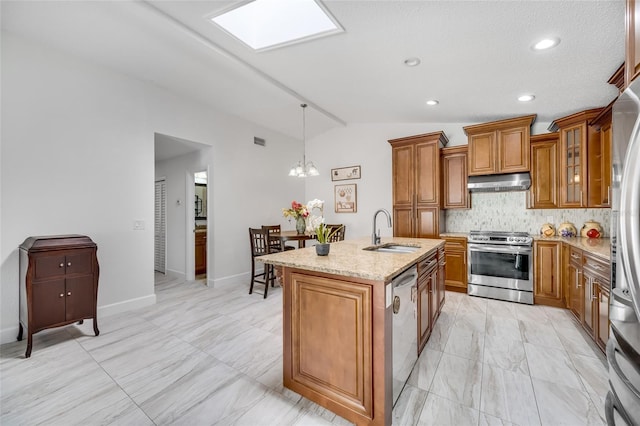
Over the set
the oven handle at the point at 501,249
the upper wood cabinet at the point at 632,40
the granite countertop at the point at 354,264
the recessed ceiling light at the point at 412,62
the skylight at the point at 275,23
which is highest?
the skylight at the point at 275,23

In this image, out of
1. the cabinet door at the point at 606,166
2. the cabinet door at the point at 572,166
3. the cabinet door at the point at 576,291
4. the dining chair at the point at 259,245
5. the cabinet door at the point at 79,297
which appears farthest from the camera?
the dining chair at the point at 259,245

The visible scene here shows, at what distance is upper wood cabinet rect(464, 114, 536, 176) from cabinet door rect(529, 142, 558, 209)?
17 cm

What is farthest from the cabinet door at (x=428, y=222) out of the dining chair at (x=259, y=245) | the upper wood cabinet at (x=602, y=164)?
the dining chair at (x=259, y=245)

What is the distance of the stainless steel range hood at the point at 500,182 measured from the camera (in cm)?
387

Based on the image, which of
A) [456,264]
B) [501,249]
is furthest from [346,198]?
[501,249]

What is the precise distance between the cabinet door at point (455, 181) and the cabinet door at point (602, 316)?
7.13ft

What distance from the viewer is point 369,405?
155cm

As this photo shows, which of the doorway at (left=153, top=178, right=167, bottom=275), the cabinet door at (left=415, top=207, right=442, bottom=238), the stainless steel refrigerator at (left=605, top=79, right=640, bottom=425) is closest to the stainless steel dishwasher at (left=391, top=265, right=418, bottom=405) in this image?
the stainless steel refrigerator at (left=605, top=79, right=640, bottom=425)

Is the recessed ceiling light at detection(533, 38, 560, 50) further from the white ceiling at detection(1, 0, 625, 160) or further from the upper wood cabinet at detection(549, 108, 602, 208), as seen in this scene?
the upper wood cabinet at detection(549, 108, 602, 208)

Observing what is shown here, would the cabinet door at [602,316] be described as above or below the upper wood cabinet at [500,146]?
below

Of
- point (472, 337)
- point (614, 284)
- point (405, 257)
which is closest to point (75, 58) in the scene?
point (405, 257)

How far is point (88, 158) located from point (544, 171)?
19.1 ft

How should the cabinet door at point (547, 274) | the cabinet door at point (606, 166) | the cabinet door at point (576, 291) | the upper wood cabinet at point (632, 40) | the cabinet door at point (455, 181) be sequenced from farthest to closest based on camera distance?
the cabinet door at point (455, 181), the cabinet door at point (547, 274), the cabinet door at point (606, 166), the cabinet door at point (576, 291), the upper wood cabinet at point (632, 40)

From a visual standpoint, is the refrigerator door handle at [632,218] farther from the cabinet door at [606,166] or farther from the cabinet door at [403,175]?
the cabinet door at [403,175]
